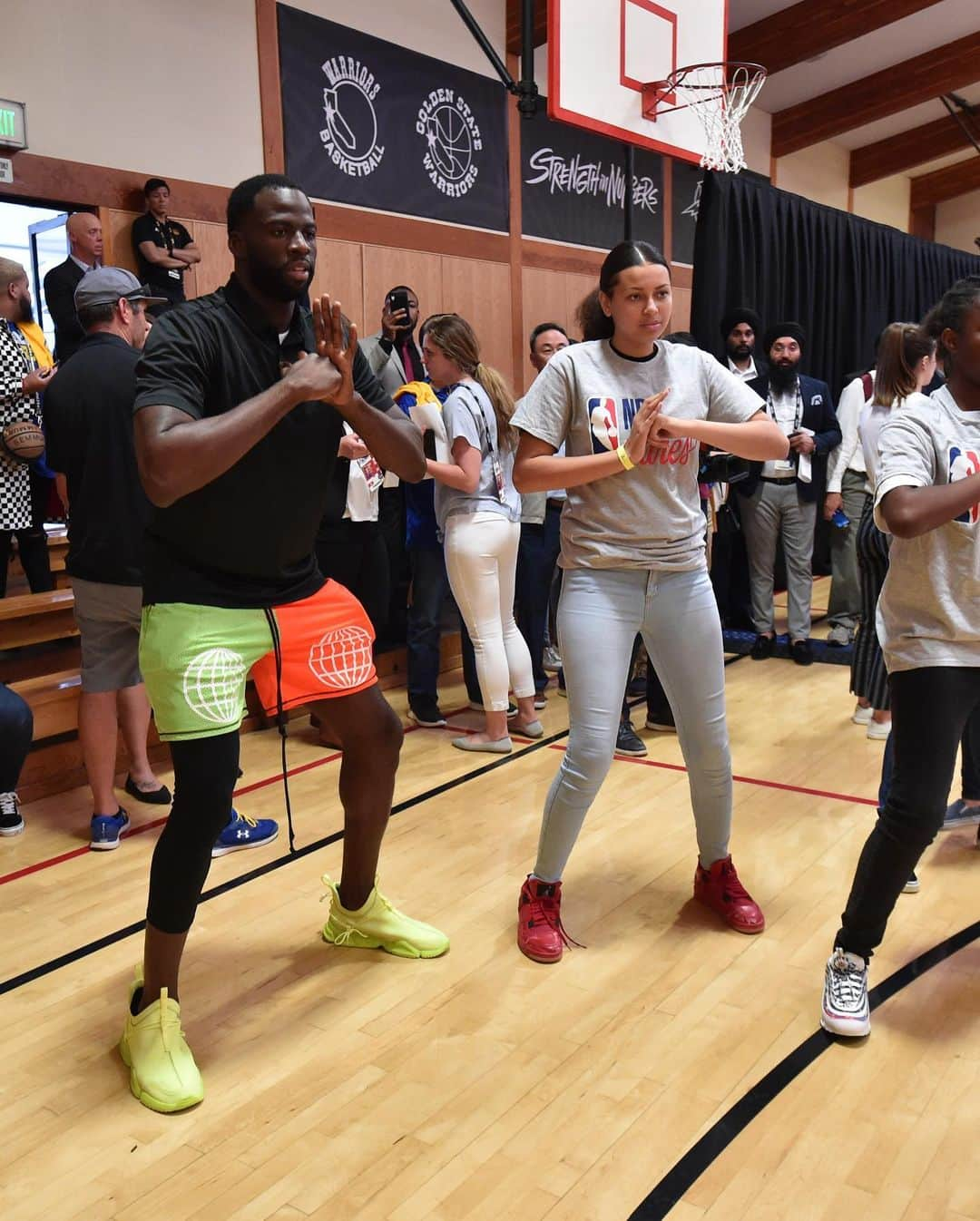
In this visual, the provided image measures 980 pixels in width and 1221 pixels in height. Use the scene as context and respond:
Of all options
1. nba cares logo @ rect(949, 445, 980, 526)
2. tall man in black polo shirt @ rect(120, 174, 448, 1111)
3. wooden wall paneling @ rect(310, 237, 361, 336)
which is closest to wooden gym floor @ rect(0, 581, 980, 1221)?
tall man in black polo shirt @ rect(120, 174, 448, 1111)

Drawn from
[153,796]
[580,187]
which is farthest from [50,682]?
[580,187]

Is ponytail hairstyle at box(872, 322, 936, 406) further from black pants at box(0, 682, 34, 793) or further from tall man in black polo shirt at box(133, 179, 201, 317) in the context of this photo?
tall man in black polo shirt at box(133, 179, 201, 317)

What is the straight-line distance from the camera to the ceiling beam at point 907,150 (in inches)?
465

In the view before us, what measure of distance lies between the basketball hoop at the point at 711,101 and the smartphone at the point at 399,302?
4.66 ft

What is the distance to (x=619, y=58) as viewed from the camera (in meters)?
5.04

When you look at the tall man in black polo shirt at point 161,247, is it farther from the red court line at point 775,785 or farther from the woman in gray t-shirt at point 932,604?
the woman in gray t-shirt at point 932,604

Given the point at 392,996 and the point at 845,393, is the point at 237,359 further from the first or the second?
the point at 845,393

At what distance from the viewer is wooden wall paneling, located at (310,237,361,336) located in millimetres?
6953

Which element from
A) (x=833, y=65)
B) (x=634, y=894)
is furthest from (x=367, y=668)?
(x=833, y=65)

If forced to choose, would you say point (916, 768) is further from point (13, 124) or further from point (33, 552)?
point (13, 124)

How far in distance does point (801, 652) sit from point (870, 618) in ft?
6.56

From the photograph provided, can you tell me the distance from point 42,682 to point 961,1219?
11.3 ft

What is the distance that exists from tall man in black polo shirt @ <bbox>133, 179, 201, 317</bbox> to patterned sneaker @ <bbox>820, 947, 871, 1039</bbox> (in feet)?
16.0

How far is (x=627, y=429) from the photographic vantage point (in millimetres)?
2531
